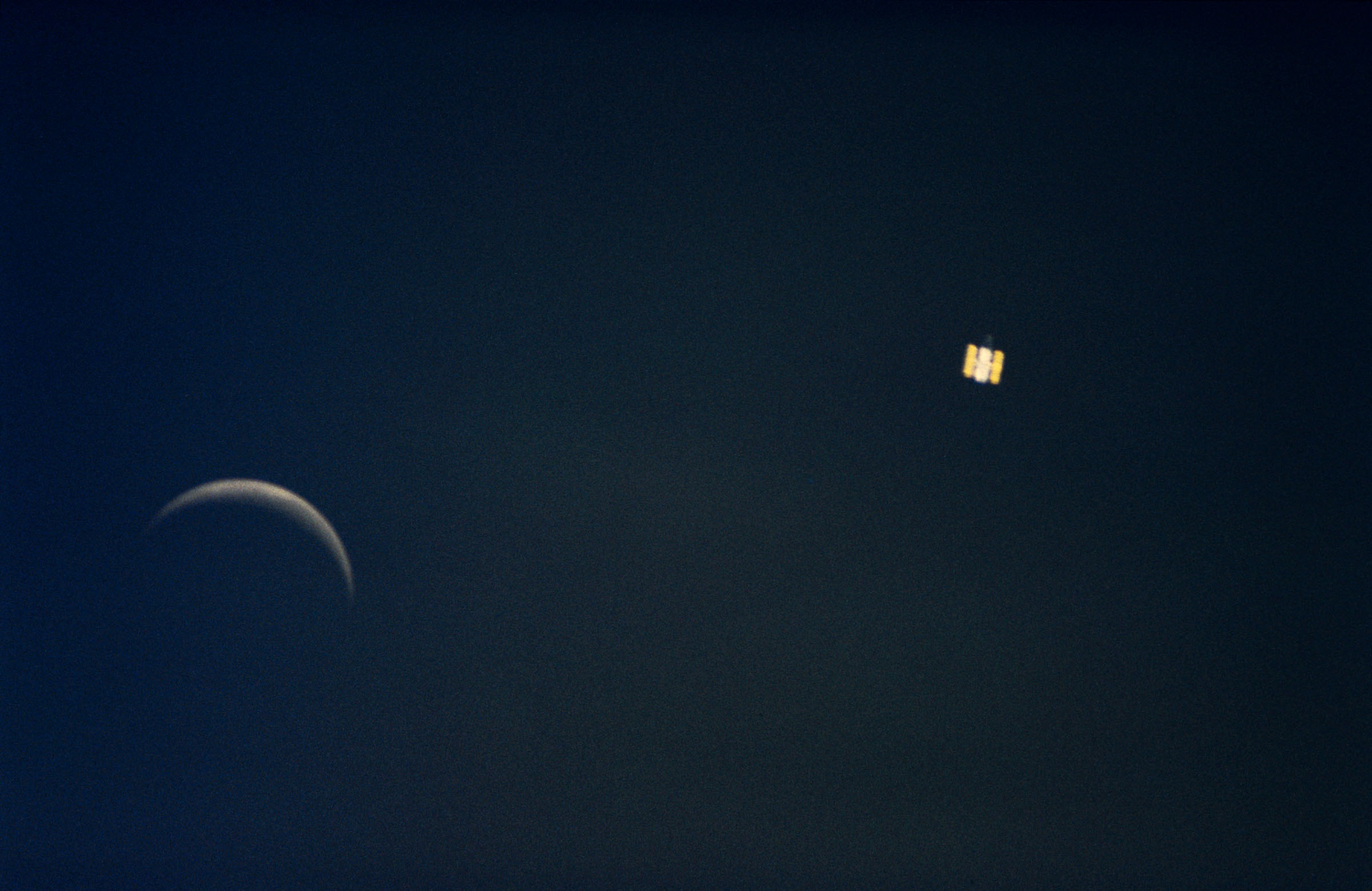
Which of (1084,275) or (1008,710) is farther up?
(1084,275)

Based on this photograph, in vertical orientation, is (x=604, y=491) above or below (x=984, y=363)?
below

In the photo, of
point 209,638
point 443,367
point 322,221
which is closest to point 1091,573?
point 443,367

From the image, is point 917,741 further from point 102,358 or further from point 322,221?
point 102,358

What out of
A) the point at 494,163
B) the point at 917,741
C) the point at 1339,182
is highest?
the point at 1339,182
